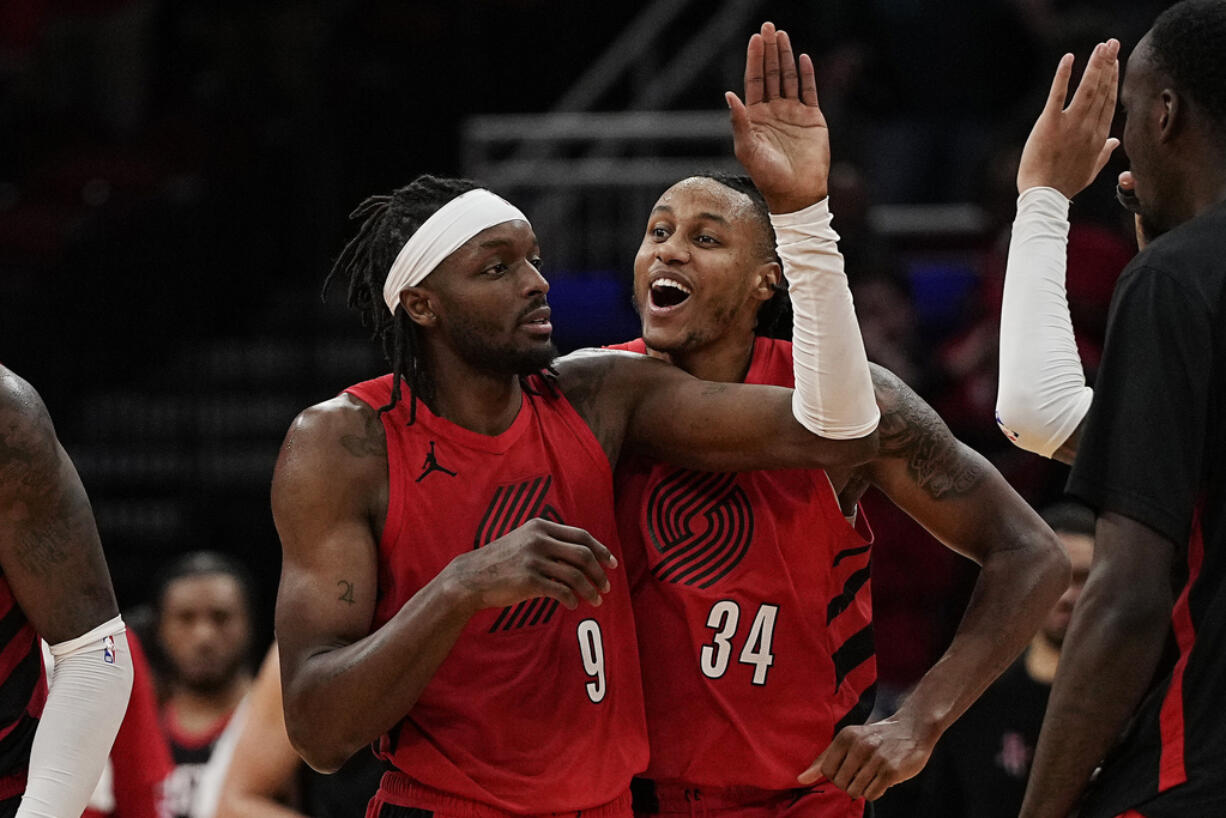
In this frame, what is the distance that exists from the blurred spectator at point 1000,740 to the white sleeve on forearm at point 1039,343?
2.61m

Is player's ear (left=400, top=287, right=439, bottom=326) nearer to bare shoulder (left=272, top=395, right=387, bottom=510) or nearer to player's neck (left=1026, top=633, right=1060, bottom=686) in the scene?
bare shoulder (left=272, top=395, right=387, bottom=510)

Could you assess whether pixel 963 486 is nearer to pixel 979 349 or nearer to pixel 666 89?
pixel 979 349

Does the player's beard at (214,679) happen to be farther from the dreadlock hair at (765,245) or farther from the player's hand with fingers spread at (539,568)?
the player's hand with fingers spread at (539,568)

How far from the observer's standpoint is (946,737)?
6.19 meters

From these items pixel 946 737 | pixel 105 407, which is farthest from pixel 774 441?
pixel 105 407

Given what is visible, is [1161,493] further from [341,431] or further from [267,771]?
[267,771]

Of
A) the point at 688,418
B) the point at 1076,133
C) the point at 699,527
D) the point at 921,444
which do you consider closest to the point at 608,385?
the point at 688,418

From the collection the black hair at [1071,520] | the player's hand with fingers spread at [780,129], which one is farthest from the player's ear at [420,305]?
the black hair at [1071,520]

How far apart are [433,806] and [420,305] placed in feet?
3.71

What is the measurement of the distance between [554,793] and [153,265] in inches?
324

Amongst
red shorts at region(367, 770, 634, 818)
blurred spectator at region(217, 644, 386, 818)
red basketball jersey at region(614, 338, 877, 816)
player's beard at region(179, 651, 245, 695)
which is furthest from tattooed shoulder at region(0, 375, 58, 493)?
player's beard at region(179, 651, 245, 695)

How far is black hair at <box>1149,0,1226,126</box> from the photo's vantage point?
3.12 m

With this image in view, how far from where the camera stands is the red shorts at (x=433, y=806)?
3.85 metres

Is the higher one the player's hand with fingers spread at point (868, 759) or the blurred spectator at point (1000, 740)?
the player's hand with fingers spread at point (868, 759)
